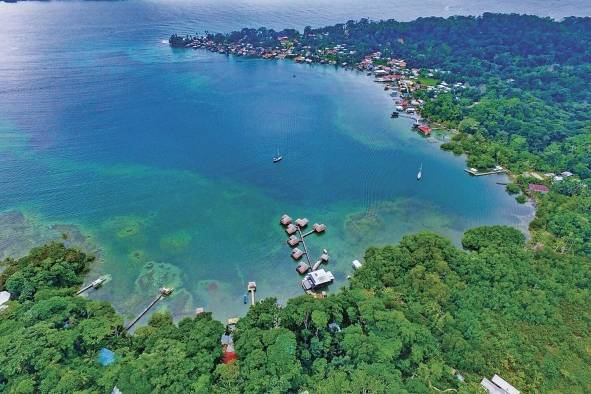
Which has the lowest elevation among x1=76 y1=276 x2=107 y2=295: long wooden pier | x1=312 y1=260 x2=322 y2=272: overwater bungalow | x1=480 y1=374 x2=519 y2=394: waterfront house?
x1=76 y1=276 x2=107 y2=295: long wooden pier

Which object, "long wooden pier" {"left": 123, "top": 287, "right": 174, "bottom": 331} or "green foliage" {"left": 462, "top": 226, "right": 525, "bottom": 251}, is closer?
"long wooden pier" {"left": 123, "top": 287, "right": 174, "bottom": 331}

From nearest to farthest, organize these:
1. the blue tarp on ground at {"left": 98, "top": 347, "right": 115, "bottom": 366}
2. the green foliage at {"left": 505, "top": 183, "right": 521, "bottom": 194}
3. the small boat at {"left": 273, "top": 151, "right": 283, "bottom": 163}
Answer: the blue tarp on ground at {"left": 98, "top": 347, "right": 115, "bottom": 366}
the green foliage at {"left": 505, "top": 183, "right": 521, "bottom": 194}
the small boat at {"left": 273, "top": 151, "right": 283, "bottom": 163}

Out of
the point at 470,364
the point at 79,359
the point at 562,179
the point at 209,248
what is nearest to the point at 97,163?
the point at 209,248

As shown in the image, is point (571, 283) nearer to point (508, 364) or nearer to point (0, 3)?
point (508, 364)

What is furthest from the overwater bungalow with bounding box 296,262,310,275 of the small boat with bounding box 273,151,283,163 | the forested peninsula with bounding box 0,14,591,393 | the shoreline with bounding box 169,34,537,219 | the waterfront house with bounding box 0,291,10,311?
the shoreline with bounding box 169,34,537,219

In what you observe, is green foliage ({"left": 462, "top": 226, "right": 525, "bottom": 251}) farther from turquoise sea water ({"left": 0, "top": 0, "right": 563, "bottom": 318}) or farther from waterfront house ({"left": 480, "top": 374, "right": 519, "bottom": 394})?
waterfront house ({"left": 480, "top": 374, "right": 519, "bottom": 394})

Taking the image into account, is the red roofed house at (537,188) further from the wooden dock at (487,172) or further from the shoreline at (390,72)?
the wooden dock at (487,172)
